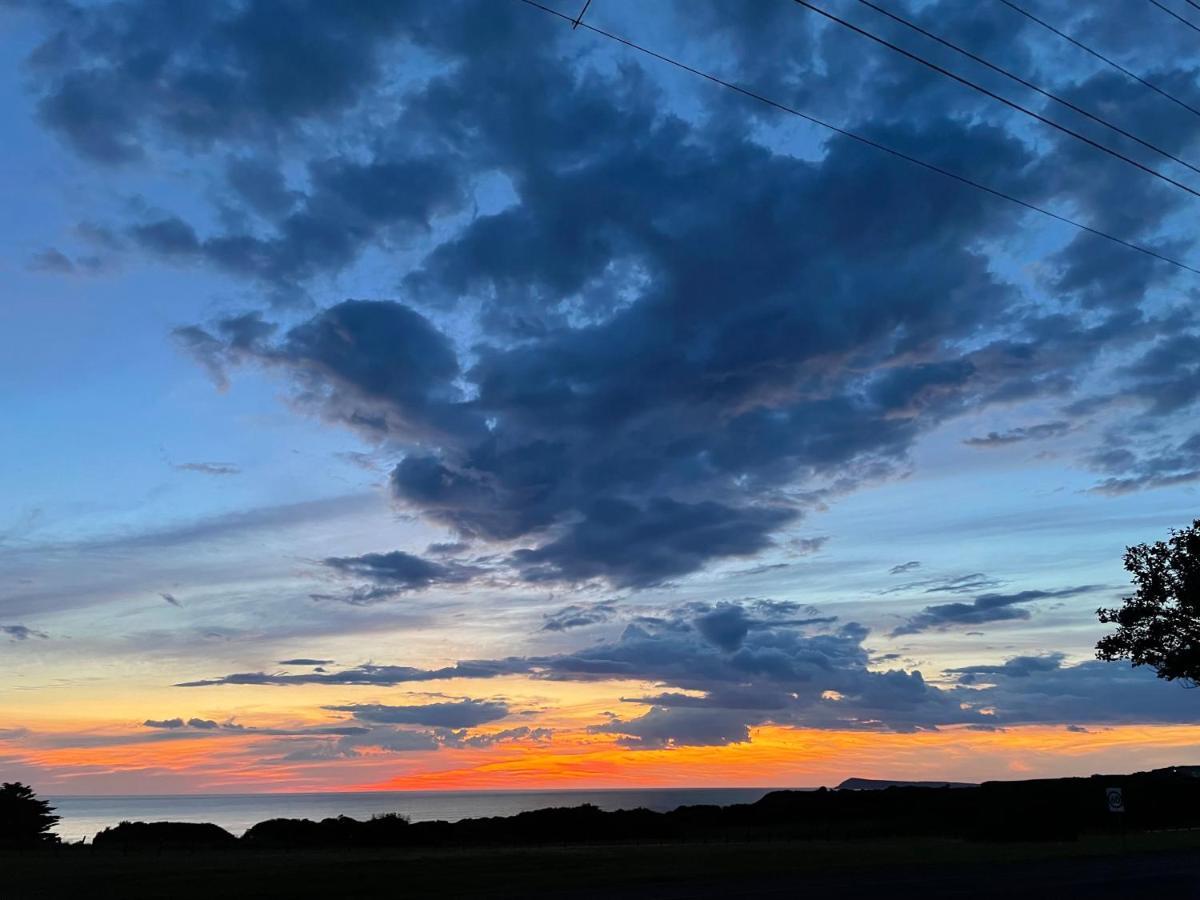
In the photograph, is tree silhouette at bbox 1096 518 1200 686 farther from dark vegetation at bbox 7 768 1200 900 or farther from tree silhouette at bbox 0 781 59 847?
tree silhouette at bbox 0 781 59 847

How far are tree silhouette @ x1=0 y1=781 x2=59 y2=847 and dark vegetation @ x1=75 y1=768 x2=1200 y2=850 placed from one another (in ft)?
34.7

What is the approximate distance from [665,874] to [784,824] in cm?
5779

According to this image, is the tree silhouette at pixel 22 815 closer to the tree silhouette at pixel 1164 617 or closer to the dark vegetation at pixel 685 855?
the dark vegetation at pixel 685 855

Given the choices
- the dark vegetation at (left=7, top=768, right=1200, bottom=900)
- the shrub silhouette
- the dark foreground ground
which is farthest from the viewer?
the shrub silhouette

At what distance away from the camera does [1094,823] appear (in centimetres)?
6575

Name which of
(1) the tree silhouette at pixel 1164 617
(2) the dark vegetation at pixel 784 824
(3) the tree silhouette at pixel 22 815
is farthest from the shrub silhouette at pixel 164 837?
(1) the tree silhouette at pixel 1164 617

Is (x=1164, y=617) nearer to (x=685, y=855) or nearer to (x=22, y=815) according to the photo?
(x=685, y=855)

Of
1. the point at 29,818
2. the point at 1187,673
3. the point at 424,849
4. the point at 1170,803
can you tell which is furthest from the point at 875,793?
the point at 29,818

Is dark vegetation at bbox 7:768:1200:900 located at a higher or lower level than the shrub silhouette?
lower

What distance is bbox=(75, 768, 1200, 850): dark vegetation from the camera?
58688 mm

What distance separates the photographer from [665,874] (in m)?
36.1

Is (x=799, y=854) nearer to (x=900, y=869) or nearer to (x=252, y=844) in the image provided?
(x=900, y=869)

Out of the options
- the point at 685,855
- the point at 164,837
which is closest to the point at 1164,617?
the point at 685,855

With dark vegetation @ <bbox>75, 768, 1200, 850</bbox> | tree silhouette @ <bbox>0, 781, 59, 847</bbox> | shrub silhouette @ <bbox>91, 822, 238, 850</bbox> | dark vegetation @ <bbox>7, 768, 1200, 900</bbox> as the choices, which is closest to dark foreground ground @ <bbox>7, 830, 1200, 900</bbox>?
dark vegetation @ <bbox>7, 768, 1200, 900</bbox>
